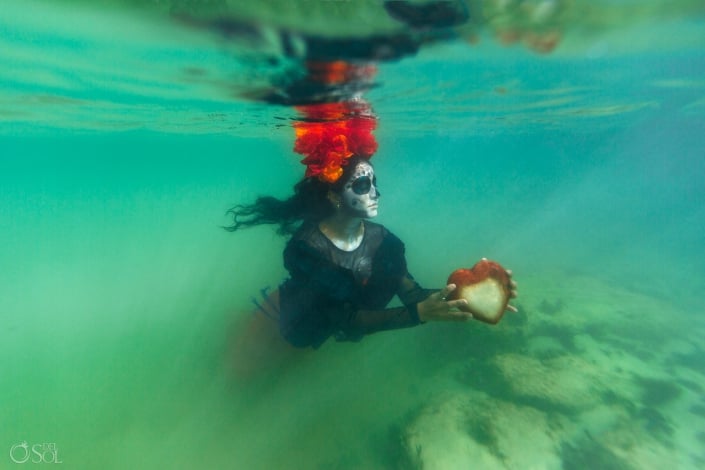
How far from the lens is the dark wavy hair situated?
495cm

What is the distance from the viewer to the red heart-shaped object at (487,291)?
3.50 meters

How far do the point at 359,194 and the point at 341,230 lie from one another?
0.62 metres

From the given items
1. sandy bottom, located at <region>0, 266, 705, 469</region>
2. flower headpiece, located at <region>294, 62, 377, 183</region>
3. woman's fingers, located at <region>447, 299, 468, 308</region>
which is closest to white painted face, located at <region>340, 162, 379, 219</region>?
flower headpiece, located at <region>294, 62, 377, 183</region>

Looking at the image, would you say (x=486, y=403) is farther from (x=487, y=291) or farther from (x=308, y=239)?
(x=308, y=239)

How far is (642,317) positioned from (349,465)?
40.2 feet

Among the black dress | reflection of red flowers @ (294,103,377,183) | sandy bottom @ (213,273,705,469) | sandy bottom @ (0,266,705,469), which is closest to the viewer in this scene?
the black dress

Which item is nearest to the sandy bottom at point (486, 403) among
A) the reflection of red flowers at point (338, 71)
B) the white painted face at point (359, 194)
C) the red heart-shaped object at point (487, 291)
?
the red heart-shaped object at point (487, 291)

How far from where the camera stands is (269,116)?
13.1m

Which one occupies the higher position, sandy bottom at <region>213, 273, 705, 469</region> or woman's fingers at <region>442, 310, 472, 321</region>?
woman's fingers at <region>442, 310, 472, 321</region>

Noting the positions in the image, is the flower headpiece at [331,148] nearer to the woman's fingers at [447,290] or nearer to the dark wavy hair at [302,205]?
the dark wavy hair at [302,205]

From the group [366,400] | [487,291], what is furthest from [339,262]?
[366,400]

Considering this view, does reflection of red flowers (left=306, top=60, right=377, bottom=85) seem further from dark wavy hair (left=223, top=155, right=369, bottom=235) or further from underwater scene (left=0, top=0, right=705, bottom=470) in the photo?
dark wavy hair (left=223, top=155, right=369, bottom=235)

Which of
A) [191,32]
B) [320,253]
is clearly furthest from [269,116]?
[320,253]

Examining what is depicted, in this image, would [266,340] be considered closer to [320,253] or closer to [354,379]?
[354,379]
